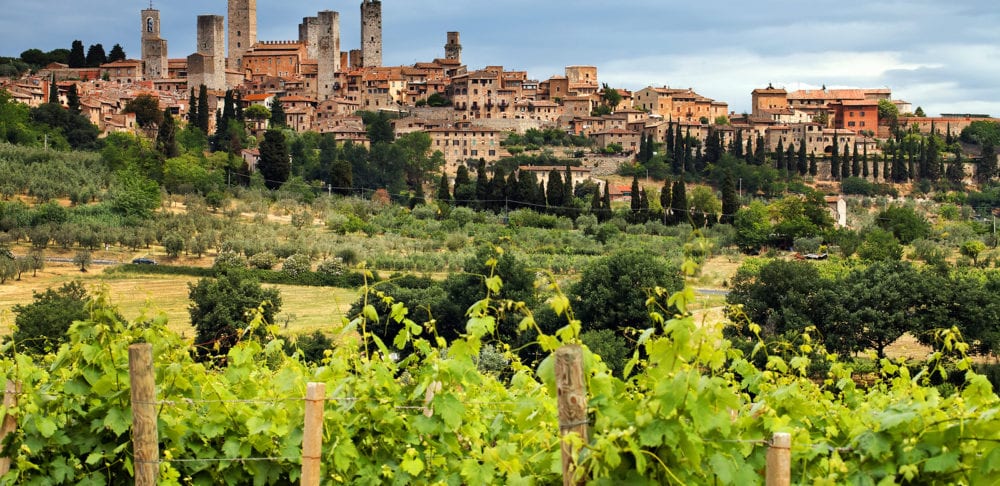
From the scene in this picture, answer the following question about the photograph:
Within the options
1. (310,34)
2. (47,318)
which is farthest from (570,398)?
(310,34)

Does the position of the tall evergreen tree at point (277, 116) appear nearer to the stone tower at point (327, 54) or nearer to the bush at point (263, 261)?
the stone tower at point (327, 54)

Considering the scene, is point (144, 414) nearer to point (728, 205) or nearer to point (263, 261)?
point (263, 261)

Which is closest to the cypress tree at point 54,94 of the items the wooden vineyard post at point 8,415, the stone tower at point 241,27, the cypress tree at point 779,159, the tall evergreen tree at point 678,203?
the stone tower at point 241,27

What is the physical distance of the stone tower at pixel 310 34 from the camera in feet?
298

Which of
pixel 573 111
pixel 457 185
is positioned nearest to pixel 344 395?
pixel 457 185

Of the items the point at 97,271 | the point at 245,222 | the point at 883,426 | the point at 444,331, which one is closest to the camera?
the point at 883,426

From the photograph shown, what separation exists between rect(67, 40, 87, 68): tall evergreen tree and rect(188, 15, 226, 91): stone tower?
755cm

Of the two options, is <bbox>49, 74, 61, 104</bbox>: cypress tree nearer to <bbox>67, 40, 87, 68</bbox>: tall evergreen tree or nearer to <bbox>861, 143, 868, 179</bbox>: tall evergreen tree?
Result: <bbox>67, 40, 87, 68</bbox>: tall evergreen tree

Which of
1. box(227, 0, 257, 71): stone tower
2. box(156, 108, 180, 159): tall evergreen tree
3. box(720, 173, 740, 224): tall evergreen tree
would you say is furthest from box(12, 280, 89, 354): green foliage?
box(227, 0, 257, 71): stone tower

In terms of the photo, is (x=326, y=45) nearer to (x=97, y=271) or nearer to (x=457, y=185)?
(x=457, y=185)

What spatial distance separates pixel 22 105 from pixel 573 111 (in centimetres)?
3375

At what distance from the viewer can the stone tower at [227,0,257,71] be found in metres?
89.3

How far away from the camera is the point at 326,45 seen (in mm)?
85062

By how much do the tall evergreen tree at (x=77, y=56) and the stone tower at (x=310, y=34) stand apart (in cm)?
1526
